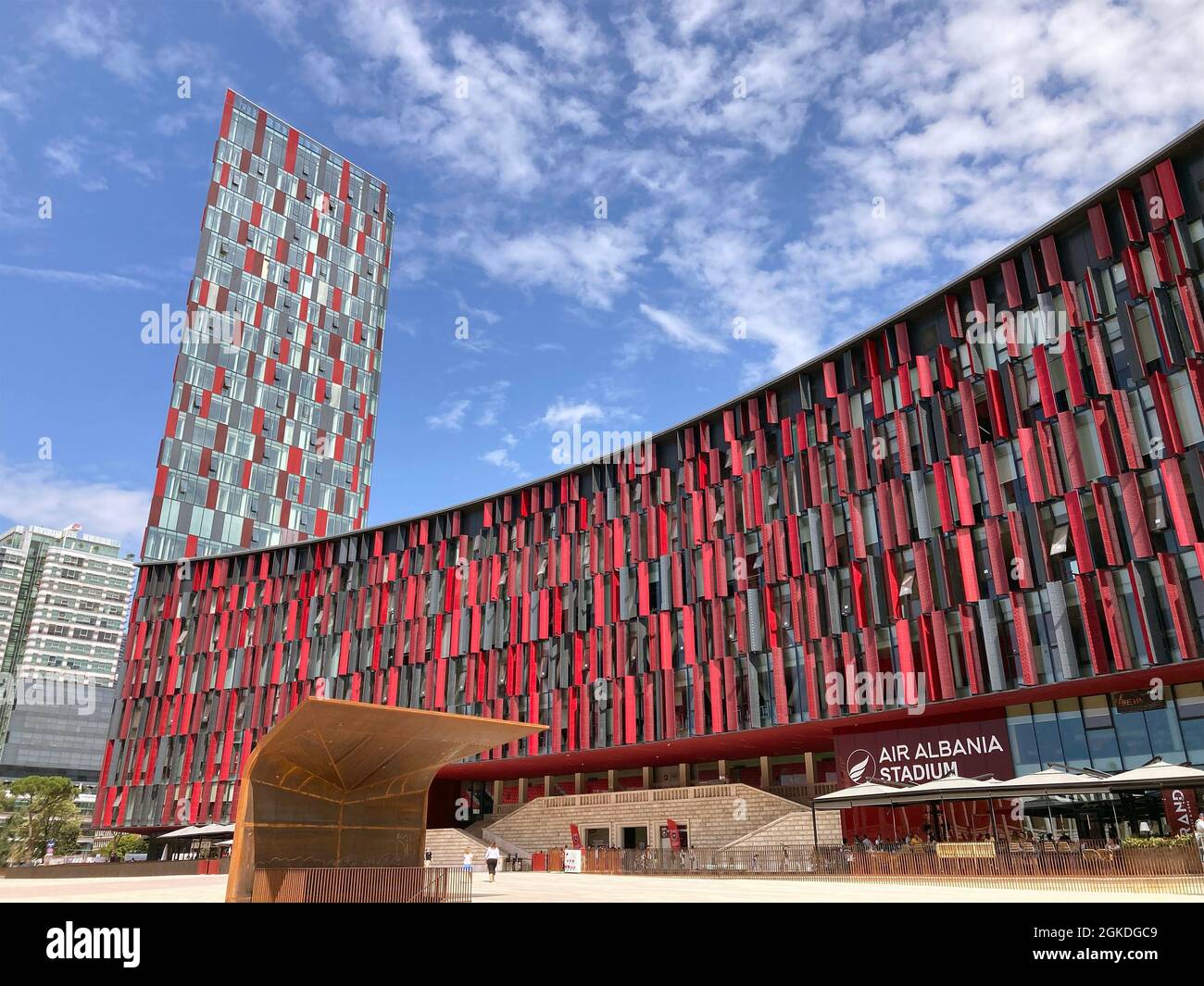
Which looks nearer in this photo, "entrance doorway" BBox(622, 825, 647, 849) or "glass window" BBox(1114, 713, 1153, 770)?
"glass window" BBox(1114, 713, 1153, 770)

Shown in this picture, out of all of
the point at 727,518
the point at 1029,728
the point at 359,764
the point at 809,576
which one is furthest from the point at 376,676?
the point at 1029,728

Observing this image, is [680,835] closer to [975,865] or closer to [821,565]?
[821,565]

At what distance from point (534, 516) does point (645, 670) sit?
16.1m

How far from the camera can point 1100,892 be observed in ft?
74.2

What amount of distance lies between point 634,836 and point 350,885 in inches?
1220

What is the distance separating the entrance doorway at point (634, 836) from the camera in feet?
160

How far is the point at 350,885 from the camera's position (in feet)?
70.4

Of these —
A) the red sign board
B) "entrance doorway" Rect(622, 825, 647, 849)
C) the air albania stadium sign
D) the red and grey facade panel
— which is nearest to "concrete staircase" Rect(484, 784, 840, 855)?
"entrance doorway" Rect(622, 825, 647, 849)

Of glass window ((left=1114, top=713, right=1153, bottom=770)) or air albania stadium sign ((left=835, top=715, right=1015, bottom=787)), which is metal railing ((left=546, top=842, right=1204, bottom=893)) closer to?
glass window ((left=1114, top=713, right=1153, bottom=770))

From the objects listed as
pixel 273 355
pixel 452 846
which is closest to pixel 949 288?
pixel 452 846

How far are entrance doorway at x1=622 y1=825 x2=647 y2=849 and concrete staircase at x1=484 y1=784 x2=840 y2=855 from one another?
0.75ft

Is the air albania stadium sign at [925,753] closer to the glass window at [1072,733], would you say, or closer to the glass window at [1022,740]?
the glass window at [1022,740]

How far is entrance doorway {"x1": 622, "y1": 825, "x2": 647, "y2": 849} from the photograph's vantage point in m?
48.8

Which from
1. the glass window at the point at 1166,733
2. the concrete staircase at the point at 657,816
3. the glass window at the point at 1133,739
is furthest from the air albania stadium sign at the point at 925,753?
the glass window at the point at 1166,733
